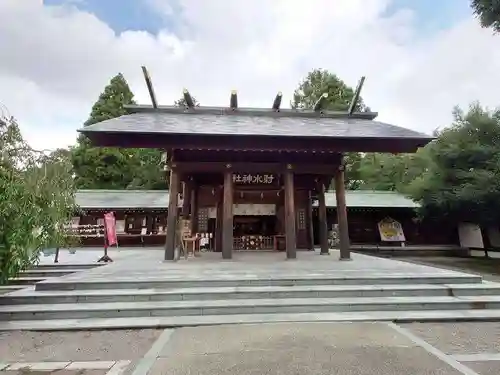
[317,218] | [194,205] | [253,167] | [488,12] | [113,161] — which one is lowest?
[317,218]

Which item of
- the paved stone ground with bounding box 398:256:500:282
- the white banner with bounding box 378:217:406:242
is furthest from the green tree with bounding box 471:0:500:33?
the white banner with bounding box 378:217:406:242

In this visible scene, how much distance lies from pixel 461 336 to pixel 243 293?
286cm

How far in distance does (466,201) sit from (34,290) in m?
14.6

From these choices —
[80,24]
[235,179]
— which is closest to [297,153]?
[235,179]

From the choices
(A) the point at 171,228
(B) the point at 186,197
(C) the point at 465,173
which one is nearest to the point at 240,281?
(A) the point at 171,228

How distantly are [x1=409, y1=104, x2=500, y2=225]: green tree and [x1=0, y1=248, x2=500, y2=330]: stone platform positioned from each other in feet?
28.3

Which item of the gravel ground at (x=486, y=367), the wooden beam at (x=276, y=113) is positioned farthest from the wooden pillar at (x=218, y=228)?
the gravel ground at (x=486, y=367)

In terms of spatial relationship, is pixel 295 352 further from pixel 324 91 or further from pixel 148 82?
pixel 324 91

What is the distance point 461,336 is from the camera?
12.2ft

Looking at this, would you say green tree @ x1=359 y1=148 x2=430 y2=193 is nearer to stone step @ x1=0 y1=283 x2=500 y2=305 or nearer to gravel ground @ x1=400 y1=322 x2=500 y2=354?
stone step @ x1=0 y1=283 x2=500 y2=305

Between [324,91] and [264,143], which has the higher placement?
[324,91]

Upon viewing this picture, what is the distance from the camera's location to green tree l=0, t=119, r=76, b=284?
4004 mm

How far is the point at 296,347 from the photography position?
326 centimetres

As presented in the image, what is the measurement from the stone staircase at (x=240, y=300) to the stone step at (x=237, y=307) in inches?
0.5
